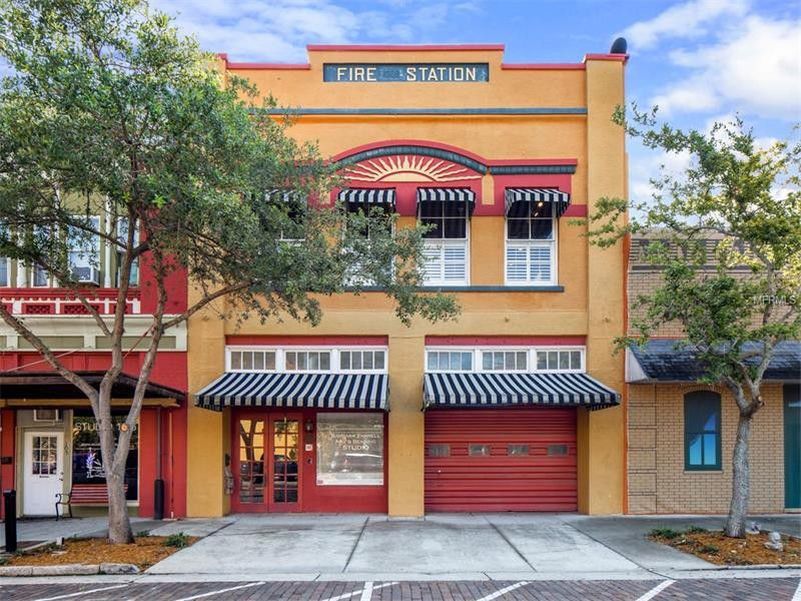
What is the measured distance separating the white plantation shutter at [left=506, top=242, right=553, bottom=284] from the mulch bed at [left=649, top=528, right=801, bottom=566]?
607 cm

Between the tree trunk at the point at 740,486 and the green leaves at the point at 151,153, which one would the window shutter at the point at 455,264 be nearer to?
the green leaves at the point at 151,153

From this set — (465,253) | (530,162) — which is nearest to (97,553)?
(465,253)

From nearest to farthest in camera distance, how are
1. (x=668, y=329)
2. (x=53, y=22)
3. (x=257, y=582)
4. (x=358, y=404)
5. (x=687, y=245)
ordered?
(x=257, y=582) < (x=53, y=22) < (x=687, y=245) < (x=358, y=404) < (x=668, y=329)

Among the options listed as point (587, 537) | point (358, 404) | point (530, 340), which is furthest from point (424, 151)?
point (587, 537)

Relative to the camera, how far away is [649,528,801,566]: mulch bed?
1102 centimetres

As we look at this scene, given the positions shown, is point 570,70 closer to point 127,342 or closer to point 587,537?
point 587,537

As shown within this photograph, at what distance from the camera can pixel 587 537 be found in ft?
43.0

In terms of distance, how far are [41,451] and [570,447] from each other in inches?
490

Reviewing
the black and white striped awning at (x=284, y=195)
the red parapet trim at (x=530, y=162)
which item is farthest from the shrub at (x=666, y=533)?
the black and white striped awning at (x=284, y=195)

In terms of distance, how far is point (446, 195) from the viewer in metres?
15.4

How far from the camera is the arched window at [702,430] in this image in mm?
15516

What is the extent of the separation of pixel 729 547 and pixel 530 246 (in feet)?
24.8

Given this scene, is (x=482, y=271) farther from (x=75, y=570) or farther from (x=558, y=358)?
(x=75, y=570)

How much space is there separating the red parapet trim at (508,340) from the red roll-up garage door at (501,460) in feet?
5.20
